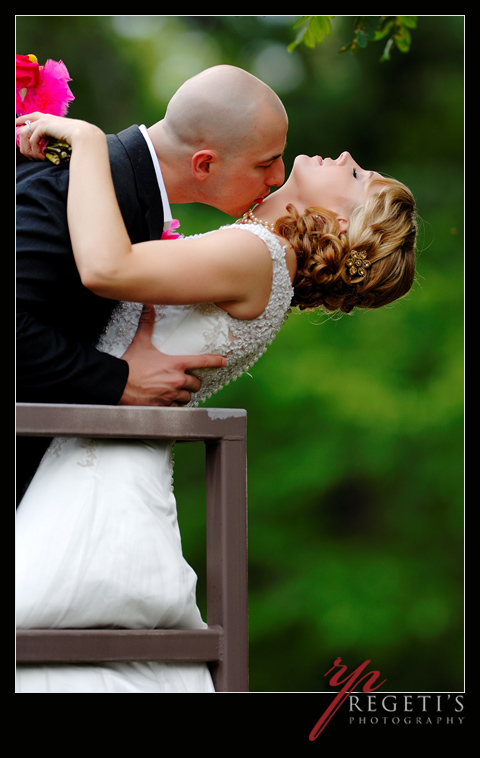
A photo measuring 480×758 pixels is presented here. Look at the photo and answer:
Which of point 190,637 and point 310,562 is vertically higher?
point 190,637

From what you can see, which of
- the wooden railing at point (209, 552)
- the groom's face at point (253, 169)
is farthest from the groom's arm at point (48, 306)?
the groom's face at point (253, 169)

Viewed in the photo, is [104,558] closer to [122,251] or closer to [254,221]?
[122,251]

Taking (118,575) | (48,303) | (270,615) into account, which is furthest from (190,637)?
(270,615)

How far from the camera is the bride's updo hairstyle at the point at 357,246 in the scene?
8.28 ft

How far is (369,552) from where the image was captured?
670cm

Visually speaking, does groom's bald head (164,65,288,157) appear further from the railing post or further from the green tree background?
the green tree background

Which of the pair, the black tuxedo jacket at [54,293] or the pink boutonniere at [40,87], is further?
the pink boutonniere at [40,87]

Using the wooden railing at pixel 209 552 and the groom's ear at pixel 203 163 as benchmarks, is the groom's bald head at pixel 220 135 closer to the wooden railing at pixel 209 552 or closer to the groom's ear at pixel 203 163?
the groom's ear at pixel 203 163

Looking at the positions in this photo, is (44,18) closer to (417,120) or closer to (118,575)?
(417,120)

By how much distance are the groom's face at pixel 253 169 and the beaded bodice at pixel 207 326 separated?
0.32 ft

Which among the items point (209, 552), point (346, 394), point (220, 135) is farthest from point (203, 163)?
point (346, 394)

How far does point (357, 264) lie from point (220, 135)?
517mm

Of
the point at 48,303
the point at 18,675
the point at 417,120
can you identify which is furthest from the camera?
the point at 417,120

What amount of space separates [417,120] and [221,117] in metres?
4.99
